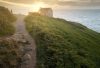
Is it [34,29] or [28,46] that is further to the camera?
[34,29]

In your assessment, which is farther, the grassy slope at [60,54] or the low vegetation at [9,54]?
the grassy slope at [60,54]

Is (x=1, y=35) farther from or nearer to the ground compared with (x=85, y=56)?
farther from the ground

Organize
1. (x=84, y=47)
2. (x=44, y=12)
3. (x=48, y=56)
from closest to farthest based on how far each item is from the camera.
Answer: (x=48, y=56)
(x=84, y=47)
(x=44, y=12)

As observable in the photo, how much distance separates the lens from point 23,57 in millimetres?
32156

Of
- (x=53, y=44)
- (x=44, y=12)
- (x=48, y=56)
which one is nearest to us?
(x=48, y=56)

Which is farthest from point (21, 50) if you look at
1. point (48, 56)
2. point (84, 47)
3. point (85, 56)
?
point (84, 47)

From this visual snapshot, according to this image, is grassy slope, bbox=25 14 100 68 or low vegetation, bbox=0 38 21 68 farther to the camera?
grassy slope, bbox=25 14 100 68

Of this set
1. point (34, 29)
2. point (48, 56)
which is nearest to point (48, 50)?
point (48, 56)

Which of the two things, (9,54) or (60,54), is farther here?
(60,54)

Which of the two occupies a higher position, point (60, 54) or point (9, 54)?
point (9, 54)

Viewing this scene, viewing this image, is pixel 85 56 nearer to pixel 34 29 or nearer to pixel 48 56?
pixel 48 56

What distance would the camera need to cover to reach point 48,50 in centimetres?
3569

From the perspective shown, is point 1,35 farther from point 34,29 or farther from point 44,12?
point 44,12

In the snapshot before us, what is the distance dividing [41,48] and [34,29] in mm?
9961
